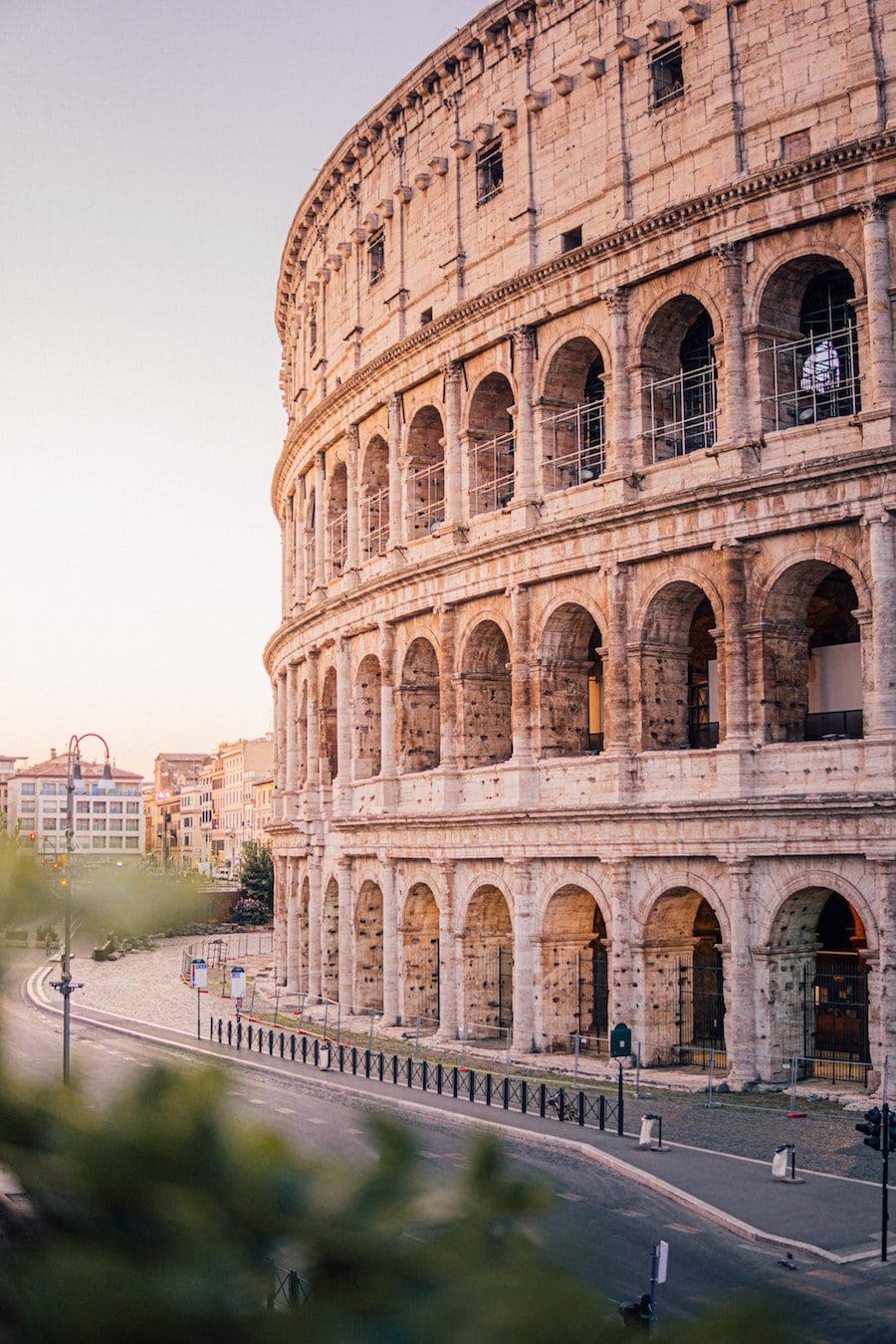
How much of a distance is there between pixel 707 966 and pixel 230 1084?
3029 centimetres

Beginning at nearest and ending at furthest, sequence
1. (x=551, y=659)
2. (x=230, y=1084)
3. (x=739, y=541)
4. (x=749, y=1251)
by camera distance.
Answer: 1. (x=230, y=1084)
2. (x=749, y=1251)
3. (x=739, y=541)
4. (x=551, y=659)

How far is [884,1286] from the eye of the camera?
656 inches

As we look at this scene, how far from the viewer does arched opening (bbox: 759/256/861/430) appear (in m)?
30.8

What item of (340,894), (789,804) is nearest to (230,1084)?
(789,804)

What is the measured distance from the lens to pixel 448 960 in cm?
3756

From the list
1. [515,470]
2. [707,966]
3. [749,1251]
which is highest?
[515,470]

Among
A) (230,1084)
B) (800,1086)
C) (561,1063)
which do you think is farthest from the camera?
(561,1063)

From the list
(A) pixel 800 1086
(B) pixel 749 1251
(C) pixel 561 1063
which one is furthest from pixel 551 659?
(B) pixel 749 1251

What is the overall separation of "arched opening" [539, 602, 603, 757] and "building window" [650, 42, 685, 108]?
1112 centimetres

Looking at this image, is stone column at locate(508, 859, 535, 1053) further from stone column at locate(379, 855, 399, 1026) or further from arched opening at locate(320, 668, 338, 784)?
arched opening at locate(320, 668, 338, 784)

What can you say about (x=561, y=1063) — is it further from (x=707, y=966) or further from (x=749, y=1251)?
(x=749, y=1251)

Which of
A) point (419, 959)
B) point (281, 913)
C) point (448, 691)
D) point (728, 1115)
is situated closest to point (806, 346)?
point (448, 691)

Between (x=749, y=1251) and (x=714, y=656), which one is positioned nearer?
(x=749, y=1251)

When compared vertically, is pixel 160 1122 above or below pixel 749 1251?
above
